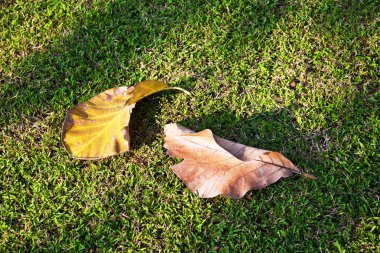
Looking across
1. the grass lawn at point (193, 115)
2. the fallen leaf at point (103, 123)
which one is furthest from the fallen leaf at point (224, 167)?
the fallen leaf at point (103, 123)

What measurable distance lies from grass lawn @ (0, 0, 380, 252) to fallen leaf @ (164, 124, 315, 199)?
3.4 inches

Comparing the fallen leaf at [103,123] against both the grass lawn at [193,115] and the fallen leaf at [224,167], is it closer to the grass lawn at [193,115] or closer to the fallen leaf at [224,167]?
the grass lawn at [193,115]

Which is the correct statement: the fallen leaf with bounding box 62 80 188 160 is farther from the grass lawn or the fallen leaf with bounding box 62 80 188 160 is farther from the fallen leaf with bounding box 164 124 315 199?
the fallen leaf with bounding box 164 124 315 199

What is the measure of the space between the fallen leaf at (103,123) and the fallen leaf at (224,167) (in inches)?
13.8

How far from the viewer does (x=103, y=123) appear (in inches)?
107

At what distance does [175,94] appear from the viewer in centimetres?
292

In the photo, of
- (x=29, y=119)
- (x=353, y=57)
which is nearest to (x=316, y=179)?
(x=353, y=57)

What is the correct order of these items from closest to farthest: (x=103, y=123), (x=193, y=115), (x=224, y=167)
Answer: (x=224, y=167) < (x=103, y=123) < (x=193, y=115)

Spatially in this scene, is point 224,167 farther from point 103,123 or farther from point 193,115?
point 103,123

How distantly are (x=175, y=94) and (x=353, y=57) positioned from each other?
104 centimetres

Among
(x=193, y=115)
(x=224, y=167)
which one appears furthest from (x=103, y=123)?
(x=224, y=167)

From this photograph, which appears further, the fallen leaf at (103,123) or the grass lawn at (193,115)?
the fallen leaf at (103,123)

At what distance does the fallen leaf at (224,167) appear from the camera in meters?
2.43

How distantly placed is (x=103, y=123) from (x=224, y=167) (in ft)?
2.33
